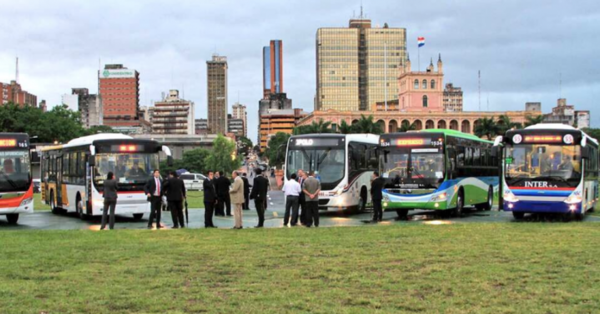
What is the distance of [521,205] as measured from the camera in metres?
23.4

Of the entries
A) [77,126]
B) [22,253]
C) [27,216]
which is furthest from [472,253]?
[77,126]

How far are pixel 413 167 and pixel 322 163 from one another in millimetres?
4413

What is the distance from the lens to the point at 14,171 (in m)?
23.9

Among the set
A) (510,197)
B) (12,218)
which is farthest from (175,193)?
(510,197)

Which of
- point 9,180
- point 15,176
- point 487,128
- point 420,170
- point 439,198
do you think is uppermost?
point 487,128

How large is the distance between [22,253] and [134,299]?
240 inches

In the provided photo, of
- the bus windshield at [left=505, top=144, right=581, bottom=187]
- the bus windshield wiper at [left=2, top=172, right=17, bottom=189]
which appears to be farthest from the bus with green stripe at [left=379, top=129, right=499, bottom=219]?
the bus windshield wiper at [left=2, top=172, right=17, bottom=189]

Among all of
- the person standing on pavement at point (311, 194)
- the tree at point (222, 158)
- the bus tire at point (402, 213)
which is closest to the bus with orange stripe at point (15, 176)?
the person standing on pavement at point (311, 194)

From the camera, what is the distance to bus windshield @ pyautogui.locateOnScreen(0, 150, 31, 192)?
2364 cm

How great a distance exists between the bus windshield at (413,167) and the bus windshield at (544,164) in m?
2.79

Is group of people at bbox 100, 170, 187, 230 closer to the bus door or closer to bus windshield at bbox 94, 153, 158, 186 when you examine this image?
bus windshield at bbox 94, 153, 158, 186

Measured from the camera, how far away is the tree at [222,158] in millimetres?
144500

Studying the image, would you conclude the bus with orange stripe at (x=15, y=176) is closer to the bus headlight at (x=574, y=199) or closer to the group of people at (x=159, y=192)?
the group of people at (x=159, y=192)

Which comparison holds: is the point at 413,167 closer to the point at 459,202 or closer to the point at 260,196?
A: the point at 459,202
